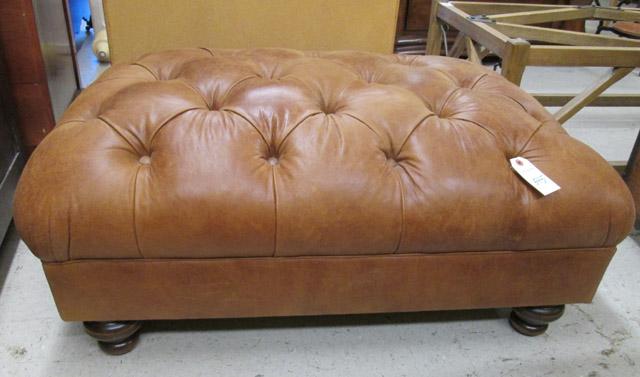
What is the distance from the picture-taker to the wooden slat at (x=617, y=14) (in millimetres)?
1888

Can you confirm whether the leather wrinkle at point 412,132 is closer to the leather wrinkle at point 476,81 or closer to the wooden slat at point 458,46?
the leather wrinkle at point 476,81

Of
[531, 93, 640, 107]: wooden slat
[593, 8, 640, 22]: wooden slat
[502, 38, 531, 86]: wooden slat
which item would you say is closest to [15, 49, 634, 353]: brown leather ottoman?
[502, 38, 531, 86]: wooden slat

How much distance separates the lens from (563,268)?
0.90 m

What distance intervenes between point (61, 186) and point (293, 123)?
0.40m

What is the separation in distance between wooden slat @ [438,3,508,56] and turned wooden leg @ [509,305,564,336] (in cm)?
73

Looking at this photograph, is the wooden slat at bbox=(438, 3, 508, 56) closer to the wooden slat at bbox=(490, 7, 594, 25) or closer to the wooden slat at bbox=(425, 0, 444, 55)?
the wooden slat at bbox=(425, 0, 444, 55)

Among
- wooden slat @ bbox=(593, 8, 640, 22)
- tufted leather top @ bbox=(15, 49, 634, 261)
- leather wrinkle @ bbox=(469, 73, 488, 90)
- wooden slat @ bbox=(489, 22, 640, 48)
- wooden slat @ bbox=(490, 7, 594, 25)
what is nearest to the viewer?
tufted leather top @ bbox=(15, 49, 634, 261)

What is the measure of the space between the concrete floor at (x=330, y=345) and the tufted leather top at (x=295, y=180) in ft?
0.84

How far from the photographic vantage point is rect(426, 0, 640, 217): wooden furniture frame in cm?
132

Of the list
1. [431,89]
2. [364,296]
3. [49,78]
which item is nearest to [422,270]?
[364,296]

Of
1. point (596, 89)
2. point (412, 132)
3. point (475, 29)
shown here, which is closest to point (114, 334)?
point (412, 132)

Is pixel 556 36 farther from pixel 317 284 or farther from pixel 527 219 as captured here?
pixel 317 284

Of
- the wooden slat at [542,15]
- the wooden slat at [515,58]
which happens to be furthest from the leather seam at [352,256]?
the wooden slat at [542,15]

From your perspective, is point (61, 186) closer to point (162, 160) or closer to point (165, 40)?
point (162, 160)
